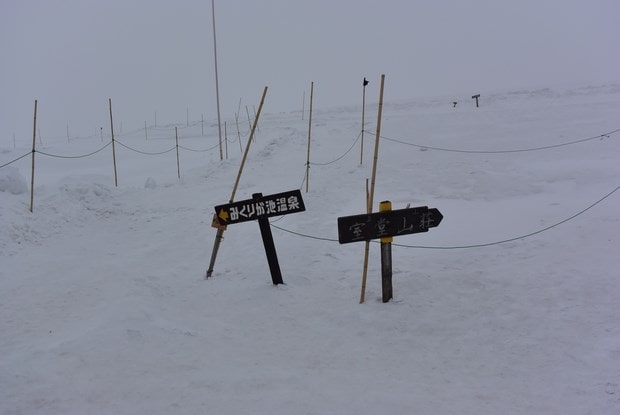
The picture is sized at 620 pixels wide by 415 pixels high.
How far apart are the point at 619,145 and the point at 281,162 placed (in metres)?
11.9

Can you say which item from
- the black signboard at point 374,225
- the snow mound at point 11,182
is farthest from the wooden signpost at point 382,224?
the snow mound at point 11,182

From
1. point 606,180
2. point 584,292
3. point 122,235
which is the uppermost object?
point 606,180

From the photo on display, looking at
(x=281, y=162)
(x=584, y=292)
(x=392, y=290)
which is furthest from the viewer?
(x=281, y=162)

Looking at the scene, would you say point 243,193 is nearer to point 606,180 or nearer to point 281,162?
point 281,162

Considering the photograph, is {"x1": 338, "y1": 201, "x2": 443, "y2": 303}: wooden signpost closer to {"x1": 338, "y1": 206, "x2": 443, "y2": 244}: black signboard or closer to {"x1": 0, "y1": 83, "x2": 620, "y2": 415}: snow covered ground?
{"x1": 338, "y1": 206, "x2": 443, "y2": 244}: black signboard

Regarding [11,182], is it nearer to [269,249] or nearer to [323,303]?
[269,249]

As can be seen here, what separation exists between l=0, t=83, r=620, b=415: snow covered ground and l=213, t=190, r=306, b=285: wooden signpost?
0.61 m

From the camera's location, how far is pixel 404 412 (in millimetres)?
3816

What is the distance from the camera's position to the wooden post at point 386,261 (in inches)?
243

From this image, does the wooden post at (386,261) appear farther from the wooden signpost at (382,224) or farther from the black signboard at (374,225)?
the black signboard at (374,225)

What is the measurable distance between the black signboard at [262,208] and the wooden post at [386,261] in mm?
1265

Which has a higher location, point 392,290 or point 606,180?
point 606,180

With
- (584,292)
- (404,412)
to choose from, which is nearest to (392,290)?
(584,292)

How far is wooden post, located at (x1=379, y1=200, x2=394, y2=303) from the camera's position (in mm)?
6160
